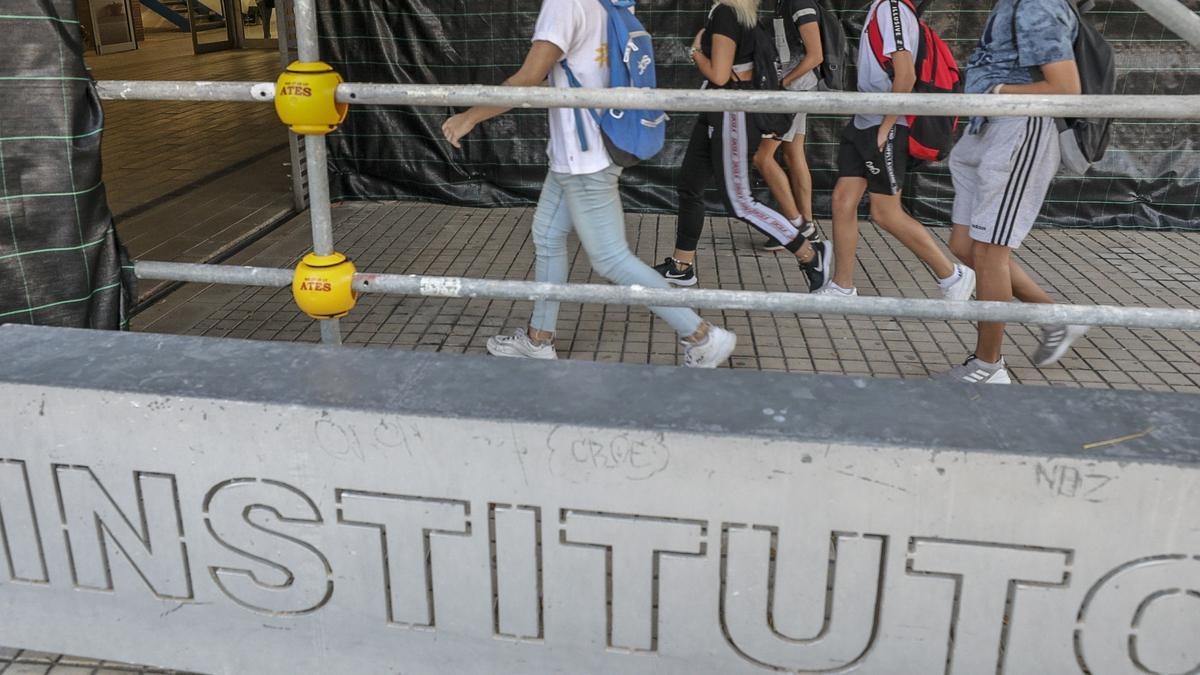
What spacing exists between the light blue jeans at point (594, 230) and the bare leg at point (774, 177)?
→ 5.80 ft

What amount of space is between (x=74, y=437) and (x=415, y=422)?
0.74m

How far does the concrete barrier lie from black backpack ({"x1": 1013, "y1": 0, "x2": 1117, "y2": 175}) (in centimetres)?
196

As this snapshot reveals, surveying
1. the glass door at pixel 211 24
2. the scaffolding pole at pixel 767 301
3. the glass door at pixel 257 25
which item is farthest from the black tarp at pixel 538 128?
the glass door at pixel 257 25

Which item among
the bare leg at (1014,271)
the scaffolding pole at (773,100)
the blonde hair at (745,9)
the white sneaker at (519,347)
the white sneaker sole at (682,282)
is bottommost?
the white sneaker sole at (682,282)

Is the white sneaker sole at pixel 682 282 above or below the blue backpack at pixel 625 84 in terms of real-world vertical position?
below

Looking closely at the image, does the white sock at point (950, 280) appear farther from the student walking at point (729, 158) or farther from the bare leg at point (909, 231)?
the student walking at point (729, 158)

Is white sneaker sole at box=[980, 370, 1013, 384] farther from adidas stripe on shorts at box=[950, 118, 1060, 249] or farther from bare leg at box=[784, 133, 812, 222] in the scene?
bare leg at box=[784, 133, 812, 222]

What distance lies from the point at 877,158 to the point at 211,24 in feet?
78.3

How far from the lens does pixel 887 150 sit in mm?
4633

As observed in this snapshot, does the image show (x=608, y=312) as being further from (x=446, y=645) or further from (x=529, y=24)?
(x=446, y=645)

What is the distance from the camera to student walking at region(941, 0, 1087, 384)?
361cm

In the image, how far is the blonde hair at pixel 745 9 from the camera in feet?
16.0

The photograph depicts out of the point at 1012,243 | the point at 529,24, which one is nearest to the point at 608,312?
the point at 1012,243

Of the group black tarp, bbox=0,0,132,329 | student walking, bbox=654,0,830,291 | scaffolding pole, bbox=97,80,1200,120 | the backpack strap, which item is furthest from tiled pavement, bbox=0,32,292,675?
Answer: the backpack strap
